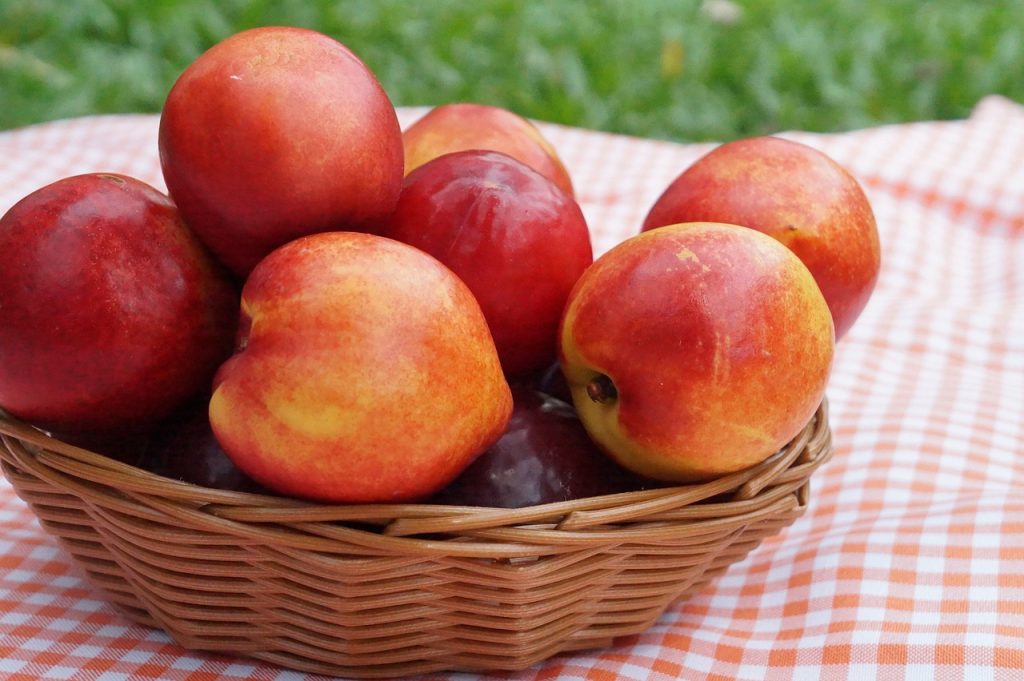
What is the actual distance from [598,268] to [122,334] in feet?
1.12

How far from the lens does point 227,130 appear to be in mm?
791

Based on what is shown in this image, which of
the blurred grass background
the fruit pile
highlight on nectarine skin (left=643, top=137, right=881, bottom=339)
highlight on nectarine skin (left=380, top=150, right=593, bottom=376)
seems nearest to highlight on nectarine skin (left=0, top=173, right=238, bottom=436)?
the fruit pile

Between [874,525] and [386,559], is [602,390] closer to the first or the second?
[386,559]

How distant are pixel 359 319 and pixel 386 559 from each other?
154 mm

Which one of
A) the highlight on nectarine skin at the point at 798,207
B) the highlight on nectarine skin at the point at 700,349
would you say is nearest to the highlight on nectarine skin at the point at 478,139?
the highlight on nectarine skin at the point at 798,207

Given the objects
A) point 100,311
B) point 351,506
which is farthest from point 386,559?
point 100,311

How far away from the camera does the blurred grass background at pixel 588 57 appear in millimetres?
2453

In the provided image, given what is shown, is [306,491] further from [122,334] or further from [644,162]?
→ [644,162]

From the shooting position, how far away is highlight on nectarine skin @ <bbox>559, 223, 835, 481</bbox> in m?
0.76

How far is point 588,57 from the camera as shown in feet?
8.66

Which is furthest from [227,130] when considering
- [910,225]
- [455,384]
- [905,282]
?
[910,225]

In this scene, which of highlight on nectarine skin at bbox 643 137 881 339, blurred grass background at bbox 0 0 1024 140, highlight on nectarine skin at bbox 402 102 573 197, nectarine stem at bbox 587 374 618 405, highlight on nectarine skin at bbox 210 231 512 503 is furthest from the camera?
blurred grass background at bbox 0 0 1024 140

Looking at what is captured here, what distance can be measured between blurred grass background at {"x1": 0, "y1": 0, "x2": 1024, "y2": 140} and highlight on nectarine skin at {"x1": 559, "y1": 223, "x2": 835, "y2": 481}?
1.71 metres

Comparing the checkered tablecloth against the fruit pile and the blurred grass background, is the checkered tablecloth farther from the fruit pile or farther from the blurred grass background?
the blurred grass background
